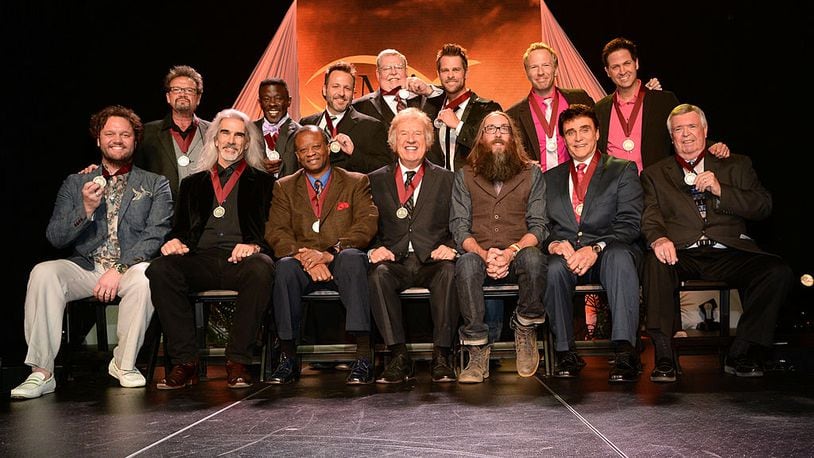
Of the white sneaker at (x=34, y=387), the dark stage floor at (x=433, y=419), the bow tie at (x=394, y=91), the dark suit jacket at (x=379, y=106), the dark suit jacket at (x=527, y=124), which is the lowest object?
the dark stage floor at (x=433, y=419)

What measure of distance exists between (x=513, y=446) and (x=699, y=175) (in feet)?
7.35

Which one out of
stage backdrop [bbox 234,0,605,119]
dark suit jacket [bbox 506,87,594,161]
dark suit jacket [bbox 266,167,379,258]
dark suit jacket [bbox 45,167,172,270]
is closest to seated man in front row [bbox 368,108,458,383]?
dark suit jacket [bbox 266,167,379,258]

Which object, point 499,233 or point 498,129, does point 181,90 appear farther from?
point 499,233

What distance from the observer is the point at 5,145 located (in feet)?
14.9

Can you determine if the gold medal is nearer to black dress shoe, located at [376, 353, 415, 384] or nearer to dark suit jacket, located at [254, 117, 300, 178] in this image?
dark suit jacket, located at [254, 117, 300, 178]

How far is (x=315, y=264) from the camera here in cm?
Result: 415

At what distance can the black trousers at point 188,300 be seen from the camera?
4.01 metres

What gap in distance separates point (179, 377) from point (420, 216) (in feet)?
4.76

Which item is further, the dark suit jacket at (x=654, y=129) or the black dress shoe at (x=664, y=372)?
the dark suit jacket at (x=654, y=129)

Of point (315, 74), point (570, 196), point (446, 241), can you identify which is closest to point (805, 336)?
point (570, 196)

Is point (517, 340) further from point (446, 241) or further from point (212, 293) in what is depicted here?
point (212, 293)

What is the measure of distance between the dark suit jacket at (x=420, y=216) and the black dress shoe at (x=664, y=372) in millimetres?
1207

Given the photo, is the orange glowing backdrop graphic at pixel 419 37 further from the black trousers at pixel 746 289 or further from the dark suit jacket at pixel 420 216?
the black trousers at pixel 746 289

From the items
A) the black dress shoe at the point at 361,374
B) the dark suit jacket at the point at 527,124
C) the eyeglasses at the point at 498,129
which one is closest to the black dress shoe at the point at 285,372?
the black dress shoe at the point at 361,374
